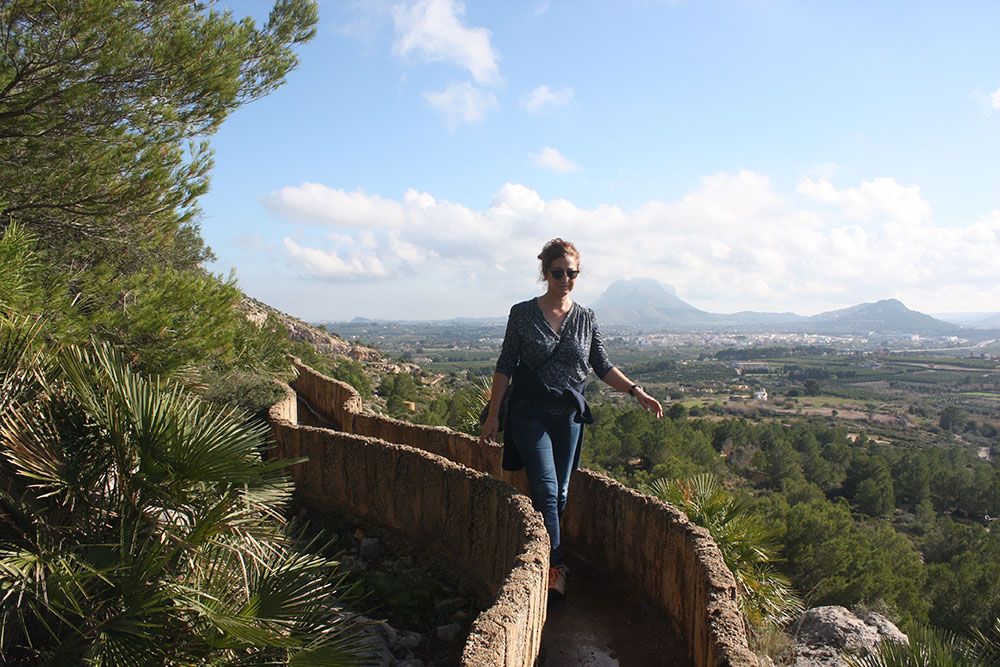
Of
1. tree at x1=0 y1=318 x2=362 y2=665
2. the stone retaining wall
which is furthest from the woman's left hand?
tree at x1=0 y1=318 x2=362 y2=665

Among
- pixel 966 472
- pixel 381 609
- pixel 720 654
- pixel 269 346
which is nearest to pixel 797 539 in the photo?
pixel 269 346

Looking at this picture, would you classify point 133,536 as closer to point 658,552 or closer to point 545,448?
point 545,448

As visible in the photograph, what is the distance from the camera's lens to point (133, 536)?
3152 mm

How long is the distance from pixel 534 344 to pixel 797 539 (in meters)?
15.5

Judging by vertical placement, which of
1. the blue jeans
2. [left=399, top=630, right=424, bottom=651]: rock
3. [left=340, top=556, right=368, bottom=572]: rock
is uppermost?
the blue jeans

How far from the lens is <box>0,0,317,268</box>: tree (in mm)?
6246

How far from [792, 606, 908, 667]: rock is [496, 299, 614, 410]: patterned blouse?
7.65 ft

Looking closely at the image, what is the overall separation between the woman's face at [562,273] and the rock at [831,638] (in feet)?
8.90

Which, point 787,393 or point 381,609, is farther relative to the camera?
point 787,393

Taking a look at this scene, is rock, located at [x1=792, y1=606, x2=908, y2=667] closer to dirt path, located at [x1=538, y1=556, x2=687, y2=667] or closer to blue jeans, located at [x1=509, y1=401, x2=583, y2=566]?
dirt path, located at [x1=538, y1=556, x2=687, y2=667]

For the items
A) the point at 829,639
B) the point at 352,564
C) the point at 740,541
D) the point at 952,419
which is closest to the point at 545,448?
the point at 352,564

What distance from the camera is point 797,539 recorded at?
16.3 meters

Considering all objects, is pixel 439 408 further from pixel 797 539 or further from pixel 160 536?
pixel 160 536

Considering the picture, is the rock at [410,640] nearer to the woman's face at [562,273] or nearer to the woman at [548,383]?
the woman at [548,383]
